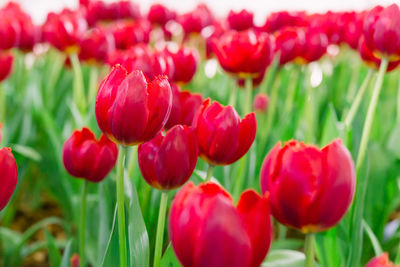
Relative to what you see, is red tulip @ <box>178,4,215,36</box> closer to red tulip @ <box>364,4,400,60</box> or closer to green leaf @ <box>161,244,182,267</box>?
red tulip @ <box>364,4,400,60</box>

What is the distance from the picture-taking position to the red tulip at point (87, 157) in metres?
0.60

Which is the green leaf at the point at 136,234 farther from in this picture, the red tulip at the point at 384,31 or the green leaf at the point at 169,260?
the red tulip at the point at 384,31

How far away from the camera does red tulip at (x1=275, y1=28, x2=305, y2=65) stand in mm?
1055

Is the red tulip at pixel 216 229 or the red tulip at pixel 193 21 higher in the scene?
the red tulip at pixel 216 229

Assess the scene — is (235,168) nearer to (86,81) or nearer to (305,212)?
(305,212)

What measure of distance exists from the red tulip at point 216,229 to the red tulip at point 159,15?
4.66 ft

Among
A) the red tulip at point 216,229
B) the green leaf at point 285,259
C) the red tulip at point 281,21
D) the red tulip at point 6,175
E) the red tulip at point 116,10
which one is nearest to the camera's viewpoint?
the red tulip at point 216,229

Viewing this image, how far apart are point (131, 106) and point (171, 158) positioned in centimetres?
6

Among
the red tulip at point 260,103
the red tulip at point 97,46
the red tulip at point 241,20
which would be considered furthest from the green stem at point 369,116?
the red tulip at point 241,20

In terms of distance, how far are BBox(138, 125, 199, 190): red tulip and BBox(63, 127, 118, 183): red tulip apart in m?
0.14

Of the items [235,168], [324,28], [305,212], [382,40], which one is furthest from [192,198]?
[324,28]

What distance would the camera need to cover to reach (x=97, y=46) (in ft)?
3.90

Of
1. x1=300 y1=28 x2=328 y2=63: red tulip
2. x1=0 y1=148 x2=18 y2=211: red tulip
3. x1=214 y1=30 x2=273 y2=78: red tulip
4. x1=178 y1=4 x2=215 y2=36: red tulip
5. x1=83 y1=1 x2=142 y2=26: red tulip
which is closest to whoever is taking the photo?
x1=0 y1=148 x2=18 y2=211: red tulip

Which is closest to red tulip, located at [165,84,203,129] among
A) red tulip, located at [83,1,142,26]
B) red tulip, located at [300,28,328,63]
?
red tulip, located at [300,28,328,63]
